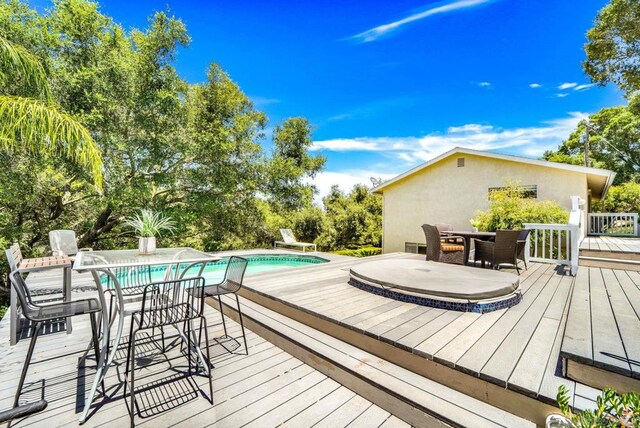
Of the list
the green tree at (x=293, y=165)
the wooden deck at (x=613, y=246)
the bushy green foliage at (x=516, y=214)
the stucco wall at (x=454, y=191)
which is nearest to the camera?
the wooden deck at (x=613, y=246)

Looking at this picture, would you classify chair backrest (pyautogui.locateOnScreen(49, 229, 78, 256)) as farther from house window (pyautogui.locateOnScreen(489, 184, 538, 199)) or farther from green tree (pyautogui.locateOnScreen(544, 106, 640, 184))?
green tree (pyautogui.locateOnScreen(544, 106, 640, 184))

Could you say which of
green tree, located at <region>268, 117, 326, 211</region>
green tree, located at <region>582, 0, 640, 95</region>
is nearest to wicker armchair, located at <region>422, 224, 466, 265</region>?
green tree, located at <region>268, 117, 326, 211</region>

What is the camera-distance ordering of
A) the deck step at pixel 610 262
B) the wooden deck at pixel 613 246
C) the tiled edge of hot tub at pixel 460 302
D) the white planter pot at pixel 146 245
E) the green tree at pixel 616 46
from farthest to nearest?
the green tree at pixel 616 46 → the wooden deck at pixel 613 246 → the deck step at pixel 610 262 → the white planter pot at pixel 146 245 → the tiled edge of hot tub at pixel 460 302

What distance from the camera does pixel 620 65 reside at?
1049 cm

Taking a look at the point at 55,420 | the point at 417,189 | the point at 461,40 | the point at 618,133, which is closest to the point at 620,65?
the point at 461,40

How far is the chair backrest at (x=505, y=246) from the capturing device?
4676 mm

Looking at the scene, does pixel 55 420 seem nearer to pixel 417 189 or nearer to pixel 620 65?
pixel 417 189

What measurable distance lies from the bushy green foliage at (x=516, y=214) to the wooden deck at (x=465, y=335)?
3399mm

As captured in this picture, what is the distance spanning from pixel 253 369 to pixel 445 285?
7.86 ft

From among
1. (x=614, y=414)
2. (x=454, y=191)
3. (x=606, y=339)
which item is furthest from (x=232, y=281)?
(x=454, y=191)

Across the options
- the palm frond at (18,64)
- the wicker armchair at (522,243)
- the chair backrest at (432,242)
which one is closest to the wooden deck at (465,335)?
the wicker armchair at (522,243)

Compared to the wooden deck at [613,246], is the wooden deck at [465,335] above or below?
below

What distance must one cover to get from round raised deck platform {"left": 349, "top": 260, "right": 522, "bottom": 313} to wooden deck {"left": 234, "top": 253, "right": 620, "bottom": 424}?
0.10 m

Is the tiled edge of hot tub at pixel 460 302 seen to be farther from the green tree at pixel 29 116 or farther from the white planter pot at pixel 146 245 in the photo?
the green tree at pixel 29 116
